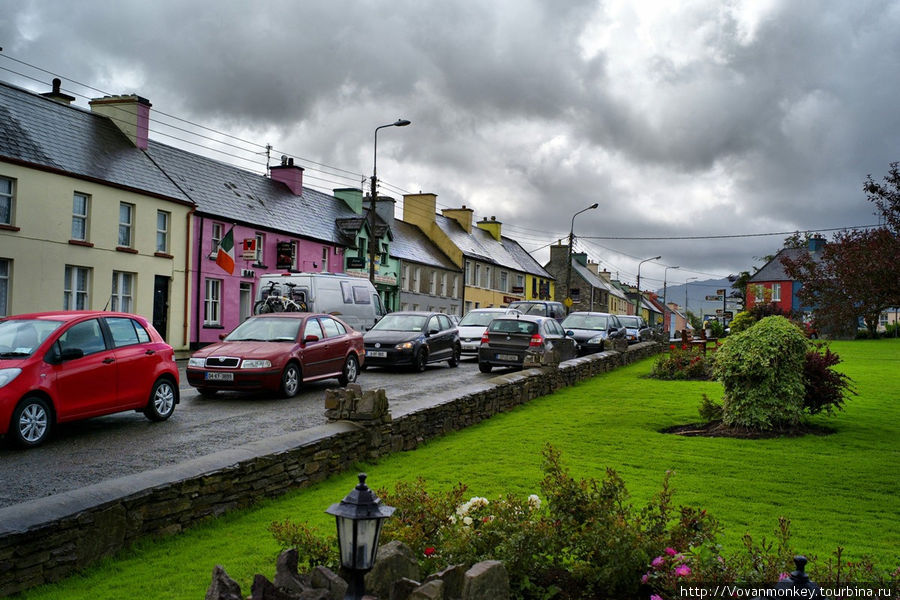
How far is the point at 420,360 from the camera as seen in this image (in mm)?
20500

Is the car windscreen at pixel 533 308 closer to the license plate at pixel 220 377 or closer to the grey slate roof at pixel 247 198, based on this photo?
the grey slate roof at pixel 247 198

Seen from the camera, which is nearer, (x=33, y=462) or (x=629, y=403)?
(x=33, y=462)

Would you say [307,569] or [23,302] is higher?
[23,302]

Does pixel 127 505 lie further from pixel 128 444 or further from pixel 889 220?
pixel 889 220

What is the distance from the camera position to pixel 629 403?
579 inches

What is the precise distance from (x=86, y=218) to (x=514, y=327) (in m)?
15.8

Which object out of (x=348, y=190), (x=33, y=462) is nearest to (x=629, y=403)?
(x=33, y=462)

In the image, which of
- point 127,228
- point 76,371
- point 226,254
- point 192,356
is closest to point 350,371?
point 192,356

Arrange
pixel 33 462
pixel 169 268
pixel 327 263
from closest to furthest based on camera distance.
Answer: pixel 33 462 → pixel 169 268 → pixel 327 263

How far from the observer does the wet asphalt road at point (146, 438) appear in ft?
26.0

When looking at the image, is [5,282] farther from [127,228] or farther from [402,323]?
[402,323]

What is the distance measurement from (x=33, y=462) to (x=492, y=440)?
5.69 meters

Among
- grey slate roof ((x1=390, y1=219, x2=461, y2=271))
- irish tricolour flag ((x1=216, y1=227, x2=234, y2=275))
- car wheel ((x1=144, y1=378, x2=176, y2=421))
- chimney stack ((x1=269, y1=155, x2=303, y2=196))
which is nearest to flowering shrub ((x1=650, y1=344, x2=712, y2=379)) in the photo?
car wheel ((x1=144, y1=378, x2=176, y2=421))

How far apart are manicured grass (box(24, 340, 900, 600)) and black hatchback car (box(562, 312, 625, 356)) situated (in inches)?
530
